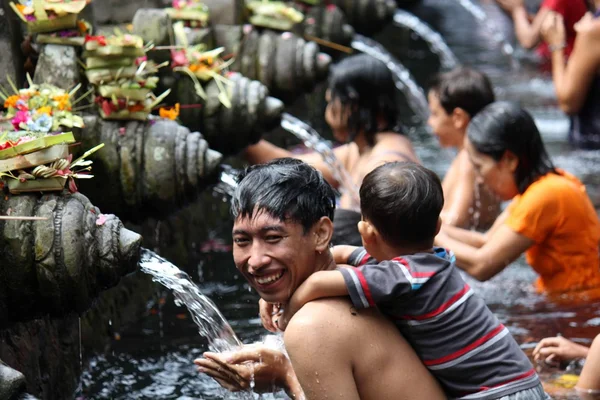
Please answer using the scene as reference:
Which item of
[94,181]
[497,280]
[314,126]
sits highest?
[94,181]

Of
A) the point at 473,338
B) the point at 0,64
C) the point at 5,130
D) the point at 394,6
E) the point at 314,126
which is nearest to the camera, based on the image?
the point at 473,338

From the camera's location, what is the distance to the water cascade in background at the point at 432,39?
509 inches

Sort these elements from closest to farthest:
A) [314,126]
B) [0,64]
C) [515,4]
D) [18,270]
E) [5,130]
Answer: [18,270]
[5,130]
[0,64]
[314,126]
[515,4]

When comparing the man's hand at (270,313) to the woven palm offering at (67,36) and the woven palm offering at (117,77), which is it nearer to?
the woven palm offering at (117,77)

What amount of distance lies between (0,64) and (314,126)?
539 centimetres

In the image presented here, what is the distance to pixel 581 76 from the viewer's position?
306 inches

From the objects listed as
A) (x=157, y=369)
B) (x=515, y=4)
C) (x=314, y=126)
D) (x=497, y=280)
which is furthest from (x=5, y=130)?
(x=515, y=4)

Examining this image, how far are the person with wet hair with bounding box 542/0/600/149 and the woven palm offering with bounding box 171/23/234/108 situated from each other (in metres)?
2.94

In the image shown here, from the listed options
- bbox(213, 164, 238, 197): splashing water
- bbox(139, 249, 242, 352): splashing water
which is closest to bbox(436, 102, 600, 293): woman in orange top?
bbox(213, 164, 238, 197): splashing water

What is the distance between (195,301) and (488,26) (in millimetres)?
11850

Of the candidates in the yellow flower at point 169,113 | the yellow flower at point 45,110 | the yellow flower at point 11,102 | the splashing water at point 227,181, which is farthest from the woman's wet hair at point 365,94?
the yellow flower at point 11,102

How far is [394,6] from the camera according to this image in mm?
12391

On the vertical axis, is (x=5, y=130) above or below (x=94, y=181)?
above

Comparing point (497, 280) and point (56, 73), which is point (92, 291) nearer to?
point (56, 73)
